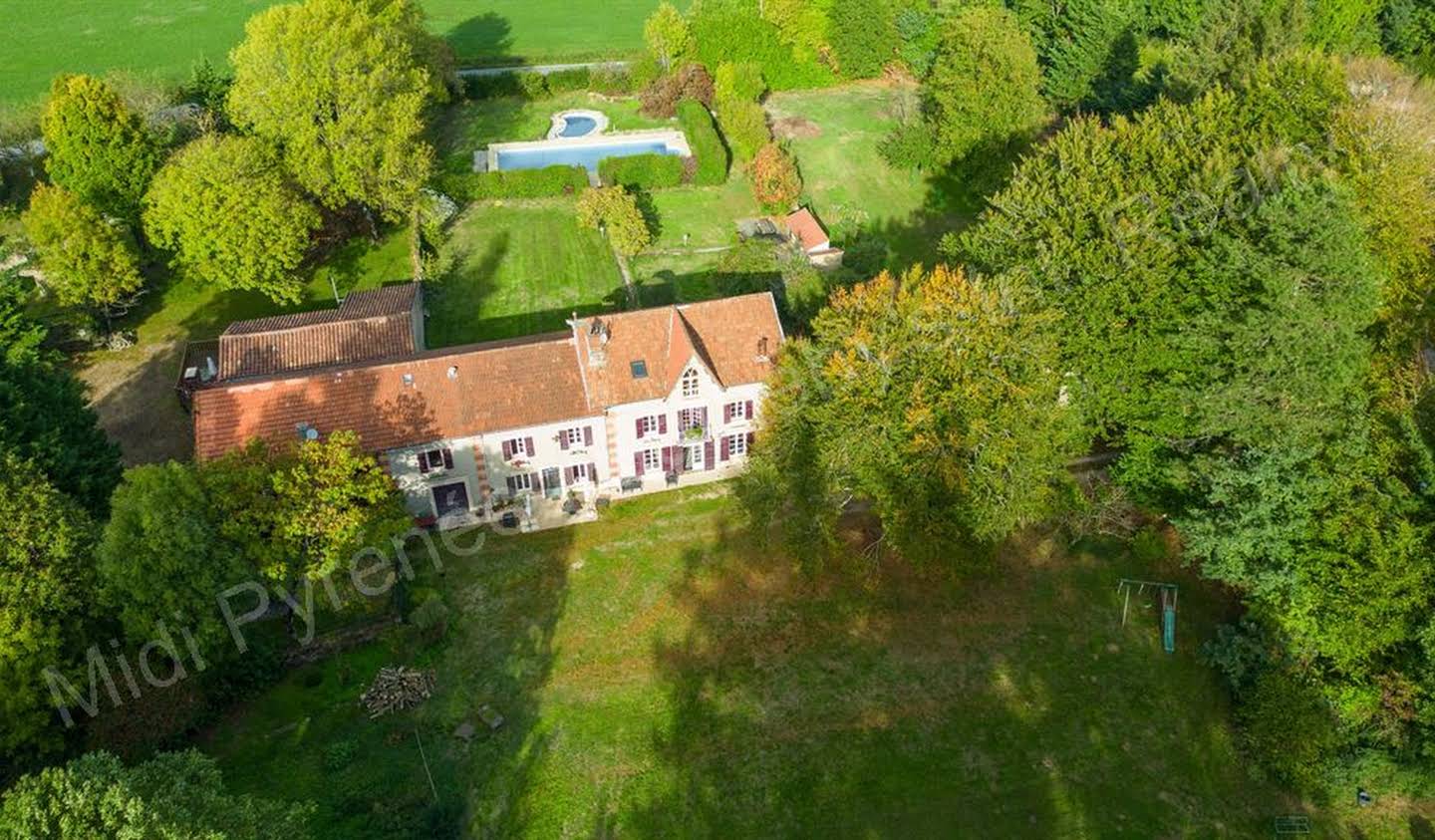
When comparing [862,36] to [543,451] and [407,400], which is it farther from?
[407,400]

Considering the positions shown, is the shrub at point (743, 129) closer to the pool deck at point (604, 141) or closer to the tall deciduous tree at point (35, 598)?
the pool deck at point (604, 141)

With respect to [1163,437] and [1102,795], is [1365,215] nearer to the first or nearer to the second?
[1163,437]

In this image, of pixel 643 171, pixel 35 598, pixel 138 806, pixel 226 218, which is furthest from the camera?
pixel 643 171

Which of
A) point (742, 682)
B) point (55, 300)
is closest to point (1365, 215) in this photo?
point (742, 682)

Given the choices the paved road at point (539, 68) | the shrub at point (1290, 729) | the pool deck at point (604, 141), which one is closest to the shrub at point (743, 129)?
the pool deck at point (604, 141)

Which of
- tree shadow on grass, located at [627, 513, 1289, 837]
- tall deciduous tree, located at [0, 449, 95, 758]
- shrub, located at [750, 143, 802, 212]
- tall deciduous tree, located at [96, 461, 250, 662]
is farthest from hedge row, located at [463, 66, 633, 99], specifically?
tall deciduous tree, located at [0, 449, 95, 758]

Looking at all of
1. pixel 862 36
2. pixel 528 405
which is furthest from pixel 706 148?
pixel 528 405
